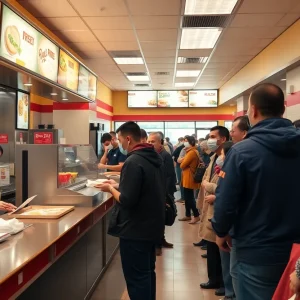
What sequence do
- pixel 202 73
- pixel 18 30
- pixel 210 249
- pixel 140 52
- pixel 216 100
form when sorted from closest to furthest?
pixel 210 249 → pixel 18 30 → pixel 140 52 → pixel 202 73 → pixel 216 100

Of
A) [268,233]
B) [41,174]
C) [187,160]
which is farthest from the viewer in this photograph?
[187,160]

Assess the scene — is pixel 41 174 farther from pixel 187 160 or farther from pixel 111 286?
pixel 187 160

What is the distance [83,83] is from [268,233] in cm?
555

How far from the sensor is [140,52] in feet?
23.5

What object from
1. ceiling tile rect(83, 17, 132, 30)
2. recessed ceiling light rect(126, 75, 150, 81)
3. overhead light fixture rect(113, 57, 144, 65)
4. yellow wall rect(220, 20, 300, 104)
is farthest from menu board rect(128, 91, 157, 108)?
ceiling tile rect(83, 17, 132, 30)

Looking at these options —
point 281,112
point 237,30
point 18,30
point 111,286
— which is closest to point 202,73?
point 237,30

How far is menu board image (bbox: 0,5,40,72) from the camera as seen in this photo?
355 cm

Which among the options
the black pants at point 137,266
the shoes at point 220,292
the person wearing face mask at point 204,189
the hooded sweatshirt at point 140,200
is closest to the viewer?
the hooded sweatshirt at point 140,200

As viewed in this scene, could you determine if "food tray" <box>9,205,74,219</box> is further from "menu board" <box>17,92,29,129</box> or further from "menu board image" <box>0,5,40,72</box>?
"menu board" <box>17,92,29,129</box>

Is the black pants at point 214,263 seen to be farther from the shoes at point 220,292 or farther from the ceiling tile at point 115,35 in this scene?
the ceiling tile at point 115,35

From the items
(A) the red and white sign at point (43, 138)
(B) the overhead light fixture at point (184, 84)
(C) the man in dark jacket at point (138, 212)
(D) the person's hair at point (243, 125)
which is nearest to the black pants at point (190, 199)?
(A) the red and white sign at point (43, 138)

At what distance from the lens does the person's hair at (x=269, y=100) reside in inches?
70.0

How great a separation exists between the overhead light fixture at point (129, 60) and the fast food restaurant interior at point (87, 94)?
0.08 ft

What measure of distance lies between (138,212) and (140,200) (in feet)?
0.30
